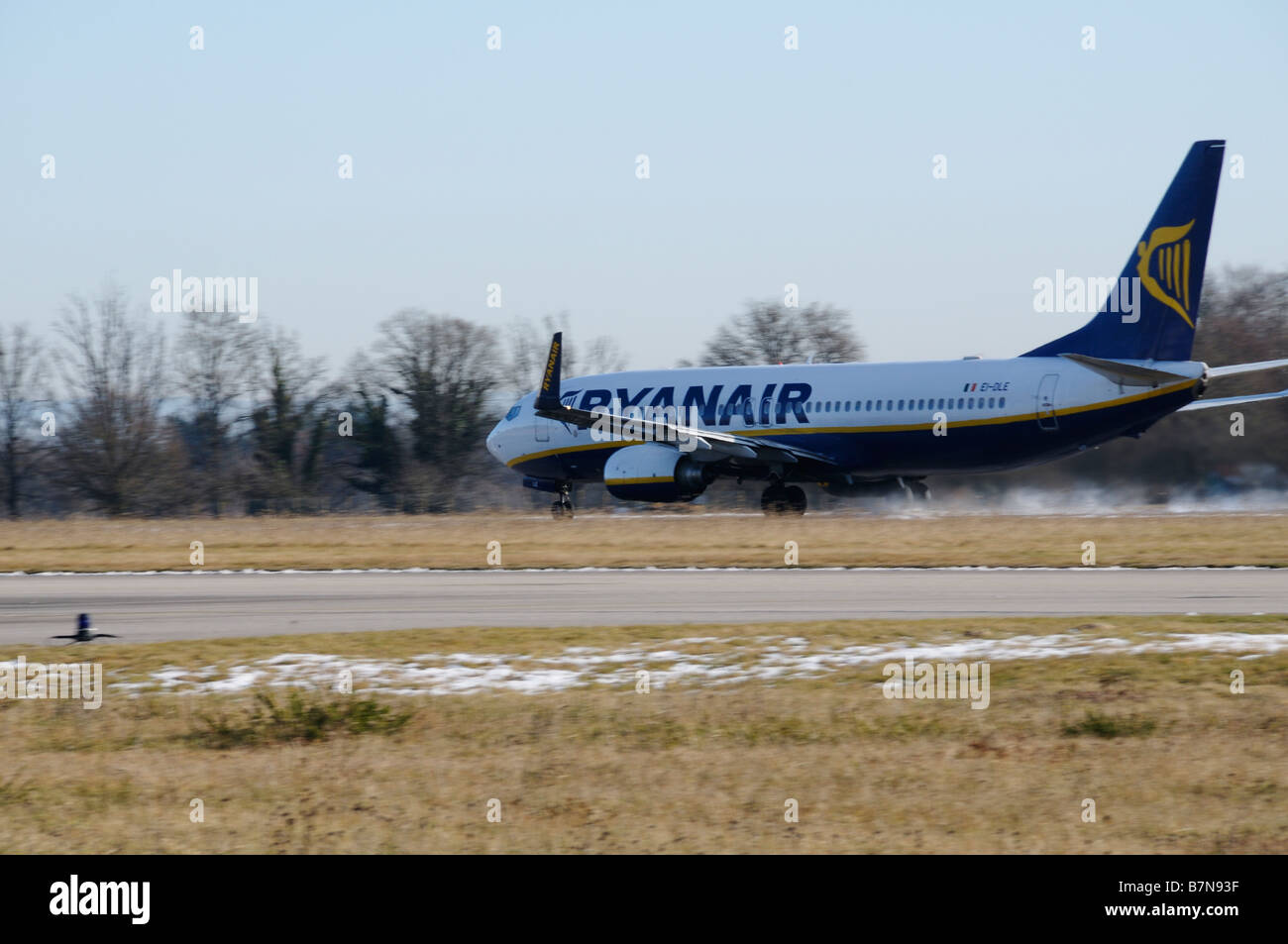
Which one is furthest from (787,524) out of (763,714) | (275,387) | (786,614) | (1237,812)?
(275,387)

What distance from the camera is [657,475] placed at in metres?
37.9

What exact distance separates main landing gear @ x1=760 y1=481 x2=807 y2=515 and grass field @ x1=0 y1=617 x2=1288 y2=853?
22.8 meters

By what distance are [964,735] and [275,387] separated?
59.9 m

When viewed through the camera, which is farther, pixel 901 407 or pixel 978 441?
pixel 901 407

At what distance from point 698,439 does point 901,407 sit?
542 centimetres

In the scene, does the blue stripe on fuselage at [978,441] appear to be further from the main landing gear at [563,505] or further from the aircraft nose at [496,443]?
the aircraft nose at [496,443]

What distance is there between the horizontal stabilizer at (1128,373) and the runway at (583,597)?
9.48 metres

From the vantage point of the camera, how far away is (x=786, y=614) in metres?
18.9

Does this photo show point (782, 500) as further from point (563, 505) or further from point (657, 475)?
point (563, 505)

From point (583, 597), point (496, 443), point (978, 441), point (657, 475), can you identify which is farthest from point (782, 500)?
point (583, 597)

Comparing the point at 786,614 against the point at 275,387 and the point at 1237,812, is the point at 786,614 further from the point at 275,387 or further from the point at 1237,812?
the point at 275,387

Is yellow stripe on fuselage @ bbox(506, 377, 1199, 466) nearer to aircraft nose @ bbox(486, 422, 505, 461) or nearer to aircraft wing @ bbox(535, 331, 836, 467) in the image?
aircraft wing @ bbox(535, 331, 836, 467)

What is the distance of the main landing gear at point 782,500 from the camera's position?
38906mm

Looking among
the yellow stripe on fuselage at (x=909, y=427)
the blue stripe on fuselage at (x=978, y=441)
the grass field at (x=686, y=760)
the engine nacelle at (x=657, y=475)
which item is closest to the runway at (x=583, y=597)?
the grass field at (x=686, y=760)
